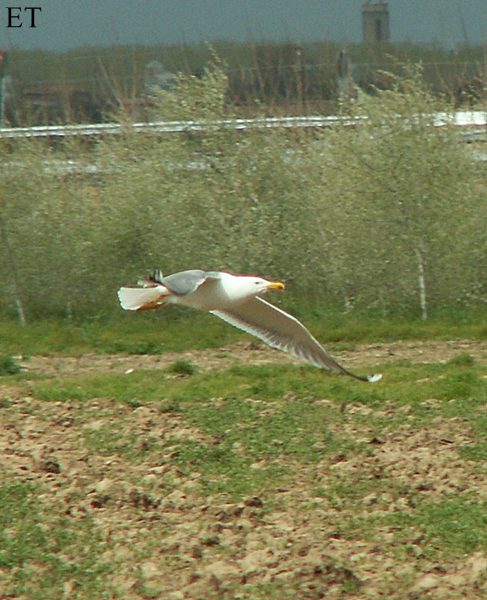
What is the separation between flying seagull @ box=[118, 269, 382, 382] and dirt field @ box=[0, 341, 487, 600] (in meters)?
0.68

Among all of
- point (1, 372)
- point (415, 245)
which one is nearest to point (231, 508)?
point (1, 372)

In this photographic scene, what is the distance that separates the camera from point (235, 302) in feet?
29.9

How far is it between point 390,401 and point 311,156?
5.52 meters

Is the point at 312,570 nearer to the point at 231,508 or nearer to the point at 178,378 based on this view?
the point at 231,508

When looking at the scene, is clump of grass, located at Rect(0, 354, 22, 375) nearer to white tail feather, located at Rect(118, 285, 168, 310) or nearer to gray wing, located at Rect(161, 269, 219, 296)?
white tail feather, located at Rect(118, 285, 168, 310)

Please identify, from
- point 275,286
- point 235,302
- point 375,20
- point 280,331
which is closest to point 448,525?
point 275,286

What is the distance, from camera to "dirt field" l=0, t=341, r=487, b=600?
6.22m

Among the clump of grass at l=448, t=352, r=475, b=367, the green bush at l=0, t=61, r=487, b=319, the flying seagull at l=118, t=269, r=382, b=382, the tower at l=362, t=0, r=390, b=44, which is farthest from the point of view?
the tower at l=362, t=0, r=390, b=44

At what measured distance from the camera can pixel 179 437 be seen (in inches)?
326

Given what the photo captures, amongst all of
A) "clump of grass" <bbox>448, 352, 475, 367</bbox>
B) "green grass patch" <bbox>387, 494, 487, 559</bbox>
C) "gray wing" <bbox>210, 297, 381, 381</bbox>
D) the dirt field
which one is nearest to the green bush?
"clump of grass" <bbox>448, 352, 475, 367</bbox>

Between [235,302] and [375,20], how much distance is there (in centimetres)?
1186

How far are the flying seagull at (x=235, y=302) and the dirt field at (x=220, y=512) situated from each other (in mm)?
681

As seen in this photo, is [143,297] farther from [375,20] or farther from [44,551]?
[375,20]

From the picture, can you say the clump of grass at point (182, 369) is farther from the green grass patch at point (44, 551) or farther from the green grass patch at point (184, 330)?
the green grass patch at point (44, 551)
